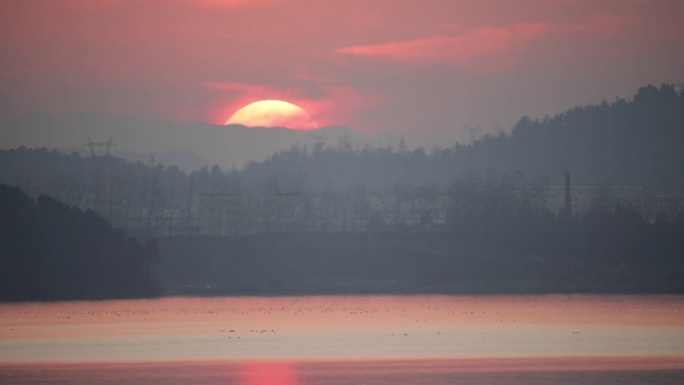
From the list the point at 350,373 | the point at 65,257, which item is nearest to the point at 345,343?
the point at 350,373

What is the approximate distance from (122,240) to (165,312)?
17.4 metres

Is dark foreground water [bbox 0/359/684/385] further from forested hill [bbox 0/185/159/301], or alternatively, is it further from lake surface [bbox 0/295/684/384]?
forested hill [bbox 0/185/159/301]

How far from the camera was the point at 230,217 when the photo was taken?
15025cm

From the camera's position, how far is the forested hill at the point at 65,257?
81188mm

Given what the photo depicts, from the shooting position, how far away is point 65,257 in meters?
81.4

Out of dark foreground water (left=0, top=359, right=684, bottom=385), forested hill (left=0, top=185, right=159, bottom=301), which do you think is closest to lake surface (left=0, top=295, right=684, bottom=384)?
dark foreground water (left=0, top=359, right=684, bottom=385)

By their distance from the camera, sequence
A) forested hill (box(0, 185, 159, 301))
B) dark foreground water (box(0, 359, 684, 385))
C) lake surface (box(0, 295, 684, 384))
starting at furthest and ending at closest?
forested hill (box(0, 185, 159, 301)), lake surface (box(0, 295, 684, 384)), dark foreground water (box(0, 359, 684, 385))

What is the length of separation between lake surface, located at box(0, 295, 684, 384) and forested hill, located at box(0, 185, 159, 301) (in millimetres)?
7791

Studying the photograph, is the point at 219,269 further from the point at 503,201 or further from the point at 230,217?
the point at 230,217

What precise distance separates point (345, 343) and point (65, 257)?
38.9 metres

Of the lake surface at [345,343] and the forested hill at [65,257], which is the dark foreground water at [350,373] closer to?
the lake surface at [345,343]

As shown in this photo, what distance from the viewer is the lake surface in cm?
3650

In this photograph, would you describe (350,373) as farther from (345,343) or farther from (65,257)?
(65,257)

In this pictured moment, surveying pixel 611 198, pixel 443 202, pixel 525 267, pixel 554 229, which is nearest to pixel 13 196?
pixel 525 267
